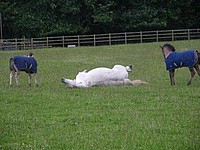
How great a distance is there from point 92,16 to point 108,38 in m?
3.95

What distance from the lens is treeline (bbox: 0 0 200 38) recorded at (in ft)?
165

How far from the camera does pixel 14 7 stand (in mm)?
50969

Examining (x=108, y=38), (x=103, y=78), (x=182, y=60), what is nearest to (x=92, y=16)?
(x=108, y=38)

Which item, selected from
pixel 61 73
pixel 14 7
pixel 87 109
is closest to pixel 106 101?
pixel 87 109

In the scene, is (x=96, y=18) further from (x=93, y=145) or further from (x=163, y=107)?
(x=93, y=145)

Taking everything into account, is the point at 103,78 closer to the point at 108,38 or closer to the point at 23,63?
the point at 23,63

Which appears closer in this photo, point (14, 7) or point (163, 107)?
point (163, 107)

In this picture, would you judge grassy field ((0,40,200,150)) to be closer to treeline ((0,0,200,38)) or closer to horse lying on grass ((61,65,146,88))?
horse lying on grass ((61,65,146,88))

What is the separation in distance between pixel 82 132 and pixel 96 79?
7.18 metres

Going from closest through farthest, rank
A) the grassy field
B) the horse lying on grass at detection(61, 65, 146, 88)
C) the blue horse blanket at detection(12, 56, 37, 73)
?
1. the grassy field
2. the horse lying on grass at detection(61, 65, 146, 88)
3. the blue horse blanket at detection(12, 56, 37, 73)

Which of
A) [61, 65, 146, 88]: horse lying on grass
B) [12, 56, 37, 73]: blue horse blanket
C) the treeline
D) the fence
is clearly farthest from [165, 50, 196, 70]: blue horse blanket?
the treeline

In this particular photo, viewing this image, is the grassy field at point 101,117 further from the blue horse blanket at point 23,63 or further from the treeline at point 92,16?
the treeline at point 92,16

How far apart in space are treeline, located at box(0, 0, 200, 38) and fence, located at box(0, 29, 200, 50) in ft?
6.45

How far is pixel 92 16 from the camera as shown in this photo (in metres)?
51.1
